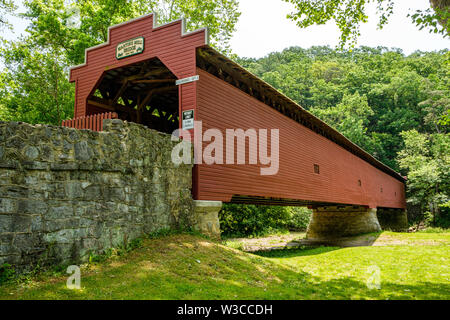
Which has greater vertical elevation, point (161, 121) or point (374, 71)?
point (374, 71)

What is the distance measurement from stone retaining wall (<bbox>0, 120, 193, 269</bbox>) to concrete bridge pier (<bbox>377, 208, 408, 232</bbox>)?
33364mm

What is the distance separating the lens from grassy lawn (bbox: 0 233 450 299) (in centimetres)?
529

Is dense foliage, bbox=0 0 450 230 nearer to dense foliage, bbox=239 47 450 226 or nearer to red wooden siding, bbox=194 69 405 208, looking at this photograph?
dense foliage, bbox=239 47 450 226

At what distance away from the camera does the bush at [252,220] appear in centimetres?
2639

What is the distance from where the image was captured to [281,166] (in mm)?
14602

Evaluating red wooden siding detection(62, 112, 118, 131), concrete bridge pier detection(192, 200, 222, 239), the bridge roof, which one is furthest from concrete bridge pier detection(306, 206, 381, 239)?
red wooden siding detection(62, 112, 118, 131)

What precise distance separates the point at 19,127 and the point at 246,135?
8.03 metres

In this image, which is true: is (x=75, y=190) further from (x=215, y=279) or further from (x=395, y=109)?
(x=395, y=109)

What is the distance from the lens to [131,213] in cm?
768

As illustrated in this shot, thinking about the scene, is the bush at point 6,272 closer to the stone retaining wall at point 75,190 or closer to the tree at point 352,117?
the stone retaining wall at point 75,190

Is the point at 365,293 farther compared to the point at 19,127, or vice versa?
the point at 365,293

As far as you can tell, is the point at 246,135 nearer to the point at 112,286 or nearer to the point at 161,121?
the point at 161,121

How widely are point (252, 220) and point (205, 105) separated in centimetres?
1812

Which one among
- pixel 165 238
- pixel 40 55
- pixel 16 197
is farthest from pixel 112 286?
pixel 40 55
